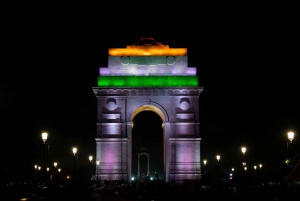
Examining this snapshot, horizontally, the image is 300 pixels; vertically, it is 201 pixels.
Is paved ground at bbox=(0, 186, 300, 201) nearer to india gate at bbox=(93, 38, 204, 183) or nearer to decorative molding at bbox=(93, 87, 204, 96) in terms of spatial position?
india gate at bbox=(93, 38, 204, 183)

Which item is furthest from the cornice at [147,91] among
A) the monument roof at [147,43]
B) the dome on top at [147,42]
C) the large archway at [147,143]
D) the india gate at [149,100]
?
the large archway at [147,143]

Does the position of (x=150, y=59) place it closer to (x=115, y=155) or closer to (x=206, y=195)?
(x=115, y=155)

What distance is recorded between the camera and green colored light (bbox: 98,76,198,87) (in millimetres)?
65625

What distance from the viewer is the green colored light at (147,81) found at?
65.6 meters

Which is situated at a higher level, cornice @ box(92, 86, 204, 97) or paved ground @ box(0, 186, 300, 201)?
cornice @ box(92, 86, 204, 97)

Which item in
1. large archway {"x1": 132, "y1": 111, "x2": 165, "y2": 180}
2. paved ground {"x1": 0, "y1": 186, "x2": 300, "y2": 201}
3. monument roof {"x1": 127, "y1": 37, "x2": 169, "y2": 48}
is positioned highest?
monument roof {"x1": 127, "y1": 37, "x2": 169, "y2": 48}

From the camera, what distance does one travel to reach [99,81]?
65625 mm

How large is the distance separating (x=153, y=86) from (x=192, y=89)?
4179 mm

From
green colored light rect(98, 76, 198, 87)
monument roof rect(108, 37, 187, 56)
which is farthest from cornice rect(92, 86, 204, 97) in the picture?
monument roof rect(108, 37, 187, 56)

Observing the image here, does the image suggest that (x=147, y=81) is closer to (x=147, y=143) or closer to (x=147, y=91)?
(x=147, y=91)

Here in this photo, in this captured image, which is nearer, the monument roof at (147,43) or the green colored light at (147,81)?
the green colored light at (147,81)

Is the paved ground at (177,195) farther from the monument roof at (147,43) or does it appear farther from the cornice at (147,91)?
the monument roof at (147,43)

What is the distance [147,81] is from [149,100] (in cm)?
211

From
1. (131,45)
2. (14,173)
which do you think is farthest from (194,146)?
(14,173)
